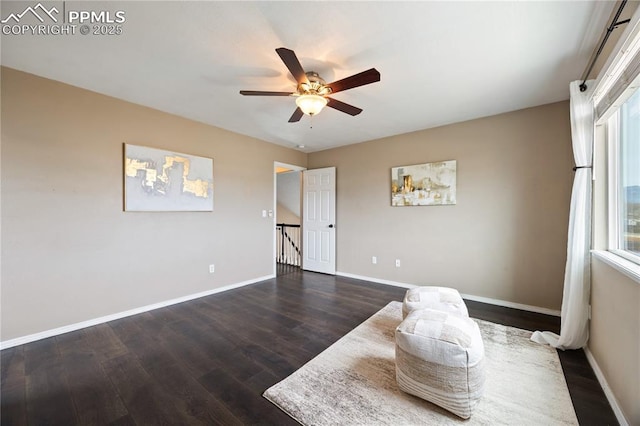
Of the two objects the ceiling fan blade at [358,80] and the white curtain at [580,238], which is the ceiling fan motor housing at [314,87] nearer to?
the ceiling fan blade at [358,80]

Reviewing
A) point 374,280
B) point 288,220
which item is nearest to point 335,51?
point 374,280

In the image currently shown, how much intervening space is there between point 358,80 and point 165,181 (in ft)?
9.11

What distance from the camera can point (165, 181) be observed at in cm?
323

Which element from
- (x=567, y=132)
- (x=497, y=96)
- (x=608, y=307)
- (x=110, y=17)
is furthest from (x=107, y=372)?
(x=567, y=132)

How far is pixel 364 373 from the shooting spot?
188 centimetres

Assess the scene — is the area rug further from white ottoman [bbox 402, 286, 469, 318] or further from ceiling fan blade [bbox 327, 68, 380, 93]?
ceiling fan blade [bbox 327, 68, 380, 93]

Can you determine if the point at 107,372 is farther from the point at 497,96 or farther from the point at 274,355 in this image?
the point at 497,96

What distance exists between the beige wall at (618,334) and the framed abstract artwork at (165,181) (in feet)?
14.0

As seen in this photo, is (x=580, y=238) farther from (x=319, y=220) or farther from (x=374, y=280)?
(x=319, y=220)

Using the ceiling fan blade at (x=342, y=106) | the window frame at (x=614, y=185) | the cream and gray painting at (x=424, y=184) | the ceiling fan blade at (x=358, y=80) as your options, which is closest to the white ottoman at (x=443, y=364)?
the window frame at (x=614, y=185)

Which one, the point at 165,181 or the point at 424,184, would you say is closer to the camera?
the point at 165,181

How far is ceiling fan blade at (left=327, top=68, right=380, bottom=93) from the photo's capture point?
179 cm

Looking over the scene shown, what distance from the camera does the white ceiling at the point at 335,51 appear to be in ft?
5.34

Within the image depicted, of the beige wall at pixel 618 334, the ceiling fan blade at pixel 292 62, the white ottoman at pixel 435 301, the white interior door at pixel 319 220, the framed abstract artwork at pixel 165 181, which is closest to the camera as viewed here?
the beige wall at pixel 618 334
